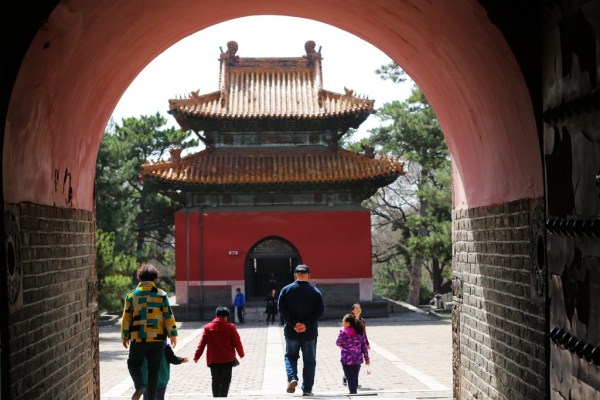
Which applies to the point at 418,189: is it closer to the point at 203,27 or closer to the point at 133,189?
the point at 133,189

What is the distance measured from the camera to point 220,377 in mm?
8805

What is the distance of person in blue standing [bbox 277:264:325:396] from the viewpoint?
27.6ft

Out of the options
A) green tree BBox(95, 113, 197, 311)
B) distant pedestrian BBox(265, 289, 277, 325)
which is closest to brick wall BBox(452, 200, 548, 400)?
distant pedestrian BBox(265, 289, 277, 325)

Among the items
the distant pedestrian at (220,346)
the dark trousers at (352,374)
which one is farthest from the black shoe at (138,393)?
the dark trousers at (352,374)

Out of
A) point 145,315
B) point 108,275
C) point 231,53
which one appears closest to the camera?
point 145,315

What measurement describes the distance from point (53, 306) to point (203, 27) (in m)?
3.18

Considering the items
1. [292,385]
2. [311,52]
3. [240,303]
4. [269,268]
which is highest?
[311,52]

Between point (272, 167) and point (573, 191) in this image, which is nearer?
point (573, 191)

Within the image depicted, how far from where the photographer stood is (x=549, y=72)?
4.18 m

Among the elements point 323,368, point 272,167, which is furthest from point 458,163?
point 272,167

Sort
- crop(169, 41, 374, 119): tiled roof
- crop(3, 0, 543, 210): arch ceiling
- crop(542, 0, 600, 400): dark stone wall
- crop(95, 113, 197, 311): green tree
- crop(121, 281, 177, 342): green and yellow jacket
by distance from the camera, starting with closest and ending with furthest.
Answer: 1. crop(542, 0, 600, 400): dark stone wall
2. crop(3, 0, 543, 210): arch ceiling
3. crop(121, 281, 177, 342): green and yellow jacket
4. crop(169, 41, 374, 119): tiled roof
5. crop(95, 113, 197, 311): green tree

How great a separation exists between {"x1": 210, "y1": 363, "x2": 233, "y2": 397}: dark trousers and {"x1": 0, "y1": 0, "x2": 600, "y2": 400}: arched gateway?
1624 mm

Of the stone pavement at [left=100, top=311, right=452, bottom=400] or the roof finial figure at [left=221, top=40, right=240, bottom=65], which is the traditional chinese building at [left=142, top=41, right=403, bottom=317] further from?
the stone pavement at [left=100, top=311, right=452, bottom=400]

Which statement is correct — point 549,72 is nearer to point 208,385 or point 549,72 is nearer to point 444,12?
point 444,12
